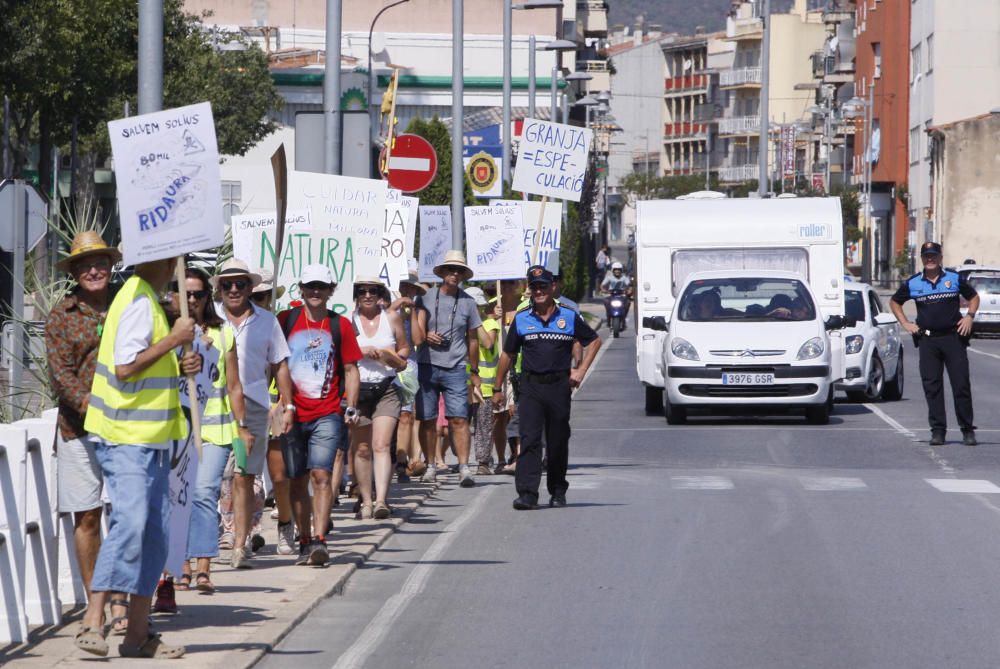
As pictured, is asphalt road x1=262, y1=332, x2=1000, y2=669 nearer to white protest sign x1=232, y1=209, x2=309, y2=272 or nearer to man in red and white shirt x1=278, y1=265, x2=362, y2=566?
man in red and white shirt x1=278, y1=265, x2=362, y2=566

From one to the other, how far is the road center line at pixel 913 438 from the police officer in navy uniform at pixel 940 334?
45 centimetres

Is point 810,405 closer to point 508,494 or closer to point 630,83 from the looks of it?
point 508,494

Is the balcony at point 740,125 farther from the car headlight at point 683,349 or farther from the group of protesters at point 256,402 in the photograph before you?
the group of protesters at point 256,402

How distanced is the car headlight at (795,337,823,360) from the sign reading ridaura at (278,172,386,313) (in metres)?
7.87

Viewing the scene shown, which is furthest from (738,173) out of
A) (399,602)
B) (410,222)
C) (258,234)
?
(399,602)

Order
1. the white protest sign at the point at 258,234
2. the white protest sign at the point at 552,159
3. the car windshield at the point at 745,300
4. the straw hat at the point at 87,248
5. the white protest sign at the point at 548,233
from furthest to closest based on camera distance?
the white protest sign at the point at 548,233 → the car windshield at the point at 745,300 → the white protest sign at the point at 552,159 → the white protest sign at the point at 258,234 → the straw hat at the point at 87,248

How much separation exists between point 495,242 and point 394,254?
173cm

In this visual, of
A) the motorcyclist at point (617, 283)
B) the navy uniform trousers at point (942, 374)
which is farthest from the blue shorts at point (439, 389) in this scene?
the motorcyclist at point (617, 283)

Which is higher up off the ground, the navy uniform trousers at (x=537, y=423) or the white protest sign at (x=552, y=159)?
the white protest sign at (x=552, y=159)

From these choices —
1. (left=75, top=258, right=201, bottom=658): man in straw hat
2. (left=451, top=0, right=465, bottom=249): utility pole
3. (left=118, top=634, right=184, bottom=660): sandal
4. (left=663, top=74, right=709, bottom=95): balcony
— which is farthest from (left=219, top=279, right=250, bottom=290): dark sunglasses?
(left=663, top=74, right=709, bottom=95): balcony

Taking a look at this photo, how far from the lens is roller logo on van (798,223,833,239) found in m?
24.2

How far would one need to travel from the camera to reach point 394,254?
1808 cm

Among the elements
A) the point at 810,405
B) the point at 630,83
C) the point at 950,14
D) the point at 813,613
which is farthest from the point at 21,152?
the point at 630,83

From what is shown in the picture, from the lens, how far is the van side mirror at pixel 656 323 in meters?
22.0
